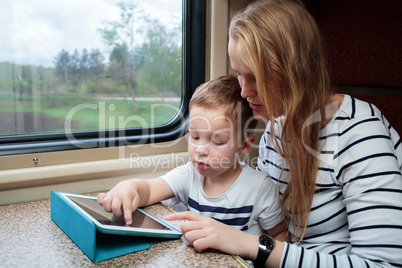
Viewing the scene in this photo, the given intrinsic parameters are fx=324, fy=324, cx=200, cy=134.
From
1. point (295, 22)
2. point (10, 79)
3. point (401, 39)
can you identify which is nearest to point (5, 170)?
point (10, 79)

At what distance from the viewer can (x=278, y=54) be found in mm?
920

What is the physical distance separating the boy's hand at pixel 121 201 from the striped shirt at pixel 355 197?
45cm

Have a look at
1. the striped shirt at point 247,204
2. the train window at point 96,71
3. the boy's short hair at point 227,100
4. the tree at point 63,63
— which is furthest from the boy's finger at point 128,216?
the tree at point 63,63

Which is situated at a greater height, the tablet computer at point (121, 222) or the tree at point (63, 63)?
the tree at point (63, 63)

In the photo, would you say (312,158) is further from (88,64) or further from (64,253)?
(88,64)

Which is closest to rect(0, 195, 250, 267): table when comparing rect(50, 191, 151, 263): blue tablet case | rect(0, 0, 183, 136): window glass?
rect(50, 191, 151, 263): blue tablet case

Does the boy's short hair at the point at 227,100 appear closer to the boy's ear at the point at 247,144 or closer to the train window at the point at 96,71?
the boy's ear at the point at 247,144

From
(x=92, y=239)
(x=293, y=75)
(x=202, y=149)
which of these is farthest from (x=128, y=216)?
(x=293, y=75)

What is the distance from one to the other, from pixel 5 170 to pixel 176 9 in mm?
1028

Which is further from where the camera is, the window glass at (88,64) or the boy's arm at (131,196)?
the window glass at (88,64)

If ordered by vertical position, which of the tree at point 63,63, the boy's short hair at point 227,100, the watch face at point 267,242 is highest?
the tree at point 63,63

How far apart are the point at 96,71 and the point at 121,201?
0.71 metres

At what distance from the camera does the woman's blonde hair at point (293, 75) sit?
3.02ft

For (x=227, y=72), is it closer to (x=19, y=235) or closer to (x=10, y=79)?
(x=10, y=79)
